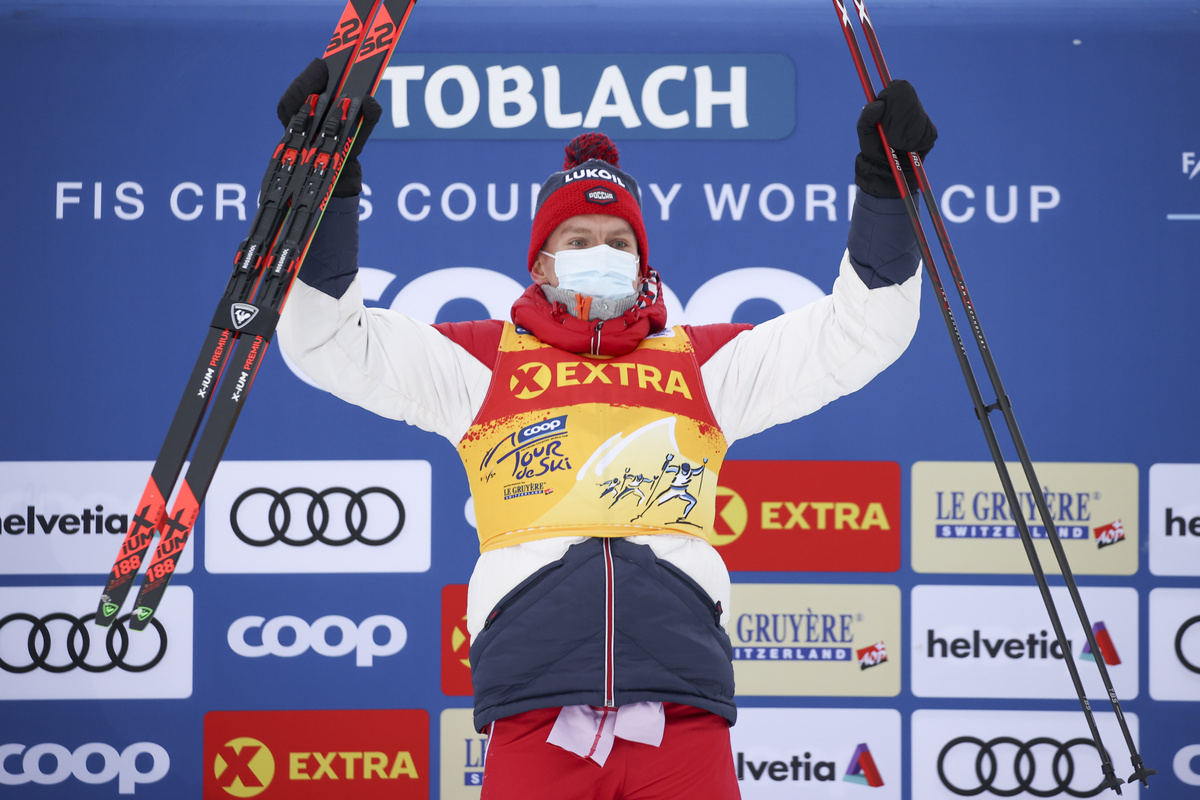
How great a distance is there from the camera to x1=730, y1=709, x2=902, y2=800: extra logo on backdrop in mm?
2223

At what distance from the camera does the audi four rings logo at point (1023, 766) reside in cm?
222

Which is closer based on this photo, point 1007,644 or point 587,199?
point 587,199

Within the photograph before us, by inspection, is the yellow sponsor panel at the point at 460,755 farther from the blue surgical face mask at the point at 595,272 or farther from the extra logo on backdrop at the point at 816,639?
the blue surgical face mask at the point at 595,272

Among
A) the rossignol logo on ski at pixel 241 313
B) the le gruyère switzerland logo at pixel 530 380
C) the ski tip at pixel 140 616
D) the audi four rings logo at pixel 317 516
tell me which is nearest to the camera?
the ski tip at pixel 140 616

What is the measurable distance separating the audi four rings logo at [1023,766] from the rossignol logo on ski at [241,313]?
1816 mm

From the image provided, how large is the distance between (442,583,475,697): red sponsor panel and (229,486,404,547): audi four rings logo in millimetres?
192

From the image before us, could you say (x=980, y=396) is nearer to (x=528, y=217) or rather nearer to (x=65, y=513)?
(x=528, y=217)

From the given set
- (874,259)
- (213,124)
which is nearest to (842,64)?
(874,259)

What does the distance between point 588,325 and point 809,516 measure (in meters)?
1.00

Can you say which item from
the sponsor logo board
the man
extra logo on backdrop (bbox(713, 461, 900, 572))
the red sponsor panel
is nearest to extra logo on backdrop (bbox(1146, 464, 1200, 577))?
the sponsor logo board

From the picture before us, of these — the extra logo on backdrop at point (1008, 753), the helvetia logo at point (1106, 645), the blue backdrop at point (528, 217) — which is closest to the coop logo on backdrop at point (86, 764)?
the blue backdrop at point (528, 217)

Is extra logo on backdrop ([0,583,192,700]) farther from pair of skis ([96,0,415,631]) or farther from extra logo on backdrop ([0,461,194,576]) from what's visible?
pair of skis ([96,0,415,631])

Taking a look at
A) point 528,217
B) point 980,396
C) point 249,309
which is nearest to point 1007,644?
point 980,396

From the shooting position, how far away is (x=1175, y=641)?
2.23 meters
